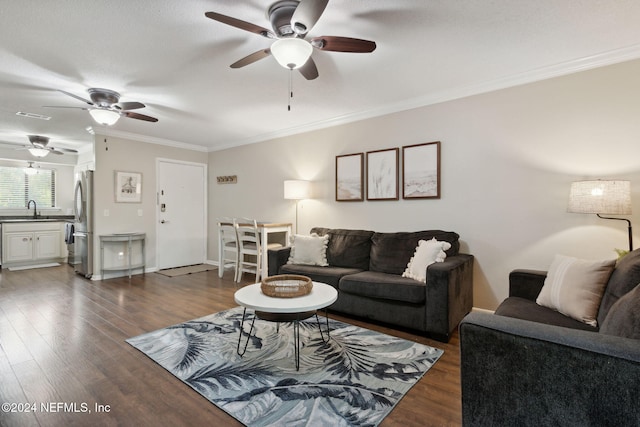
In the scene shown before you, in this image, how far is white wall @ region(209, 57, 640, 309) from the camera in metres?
2.56

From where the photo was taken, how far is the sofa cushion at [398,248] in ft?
10.6

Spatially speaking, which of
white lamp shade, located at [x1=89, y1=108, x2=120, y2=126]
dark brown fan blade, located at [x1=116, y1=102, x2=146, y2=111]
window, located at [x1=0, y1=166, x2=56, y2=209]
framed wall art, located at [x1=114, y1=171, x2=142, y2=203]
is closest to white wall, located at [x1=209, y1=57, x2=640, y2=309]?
dark brown fan blade, located at [x1=116, y1=102, x2=146, y2=111]

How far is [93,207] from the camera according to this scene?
4.93 m

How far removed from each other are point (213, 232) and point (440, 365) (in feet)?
16.7

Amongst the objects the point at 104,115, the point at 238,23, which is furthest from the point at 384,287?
the point at 104,115

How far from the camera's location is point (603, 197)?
2.25m

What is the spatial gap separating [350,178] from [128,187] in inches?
152

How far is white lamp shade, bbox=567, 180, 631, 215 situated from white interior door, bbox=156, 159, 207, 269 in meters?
5.89

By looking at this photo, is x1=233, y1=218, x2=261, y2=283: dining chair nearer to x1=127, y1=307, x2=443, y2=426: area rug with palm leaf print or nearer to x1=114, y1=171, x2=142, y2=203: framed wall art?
x1=127, y1=307, x2=443, y2=426: area rug with palm leaf print

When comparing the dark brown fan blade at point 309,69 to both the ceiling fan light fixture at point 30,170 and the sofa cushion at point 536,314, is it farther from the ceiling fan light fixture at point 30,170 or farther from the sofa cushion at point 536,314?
the ceiling fan light fixture at point 30,170

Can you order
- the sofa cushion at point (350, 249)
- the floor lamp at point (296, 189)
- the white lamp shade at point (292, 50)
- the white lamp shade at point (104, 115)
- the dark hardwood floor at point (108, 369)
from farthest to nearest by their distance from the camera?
the floor lamp at point (296, 189) < the sofa cushion at point (350, 249) < the white lamp shade at point (104, 115) < the white lamp shade at point (292, 50) < the dark hardwood floor at point (108, 369)

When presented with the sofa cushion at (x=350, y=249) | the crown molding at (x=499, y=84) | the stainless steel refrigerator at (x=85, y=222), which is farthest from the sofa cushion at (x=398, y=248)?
the stainless steel refrigerator at (x=85, y=222)

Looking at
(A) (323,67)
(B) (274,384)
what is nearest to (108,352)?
(B) (274,384)

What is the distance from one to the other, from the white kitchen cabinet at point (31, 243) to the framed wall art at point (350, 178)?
6.06 m
